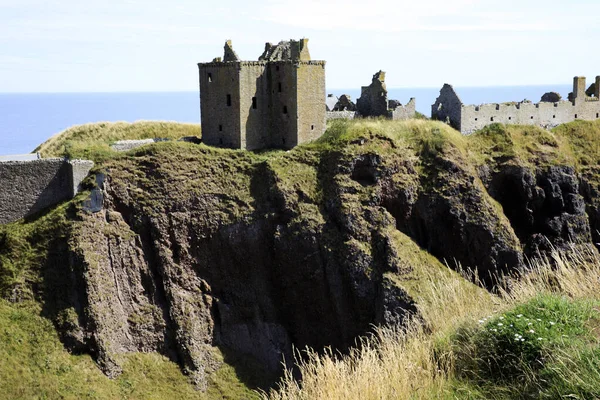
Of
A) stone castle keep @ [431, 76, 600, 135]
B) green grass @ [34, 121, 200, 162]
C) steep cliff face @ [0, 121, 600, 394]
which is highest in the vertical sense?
stone castle keep @ [431, 76, 600, 135]

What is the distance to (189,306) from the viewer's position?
38281 mm

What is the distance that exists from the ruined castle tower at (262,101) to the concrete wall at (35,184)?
9.00 meters

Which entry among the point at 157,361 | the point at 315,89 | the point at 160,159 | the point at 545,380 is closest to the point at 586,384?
the point at 545,380

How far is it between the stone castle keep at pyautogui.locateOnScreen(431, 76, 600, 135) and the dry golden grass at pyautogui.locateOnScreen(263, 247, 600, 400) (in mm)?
35296

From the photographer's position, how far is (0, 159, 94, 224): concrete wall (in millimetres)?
37906

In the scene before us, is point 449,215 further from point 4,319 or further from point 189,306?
point 4,319

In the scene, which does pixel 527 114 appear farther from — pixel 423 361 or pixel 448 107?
pixel 423 361

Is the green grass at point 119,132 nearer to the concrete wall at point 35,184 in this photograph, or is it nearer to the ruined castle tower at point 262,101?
the ruined castle tower at point 262,101

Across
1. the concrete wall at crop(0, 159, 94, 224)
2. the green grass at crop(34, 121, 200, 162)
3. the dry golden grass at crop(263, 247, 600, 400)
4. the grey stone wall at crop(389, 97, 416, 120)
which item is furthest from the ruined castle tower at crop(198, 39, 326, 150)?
the dry golden grass at crop(263, 247, 600, 400)

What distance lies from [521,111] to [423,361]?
42820mm

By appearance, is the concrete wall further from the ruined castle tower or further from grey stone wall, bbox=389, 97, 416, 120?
grey stone wall, bbox=389, 97, 416, 120

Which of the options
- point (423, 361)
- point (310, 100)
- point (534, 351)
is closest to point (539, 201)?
point (310, 100)

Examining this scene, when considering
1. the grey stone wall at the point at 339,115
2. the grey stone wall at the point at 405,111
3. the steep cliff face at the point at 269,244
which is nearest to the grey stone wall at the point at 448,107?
the grey stone wall at the point at 405,111

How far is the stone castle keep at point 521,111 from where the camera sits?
5081cm
